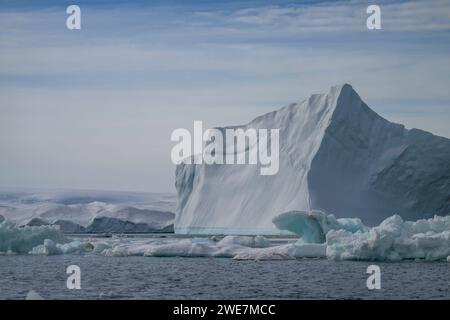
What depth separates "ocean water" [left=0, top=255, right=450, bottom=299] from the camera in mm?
13883

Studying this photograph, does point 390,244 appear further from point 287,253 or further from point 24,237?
point 24,237

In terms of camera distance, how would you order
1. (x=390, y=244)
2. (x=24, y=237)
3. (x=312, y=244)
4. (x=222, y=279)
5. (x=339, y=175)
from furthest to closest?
(x=339, y=175)
(x=24, y=237)
(x=312, y=244)
(x=390, y=244)
(x=222, y=279)

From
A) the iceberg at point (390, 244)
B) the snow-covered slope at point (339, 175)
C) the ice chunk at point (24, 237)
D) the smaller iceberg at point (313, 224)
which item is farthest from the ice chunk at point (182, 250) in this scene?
the snow-covered slope at point (339, 175)

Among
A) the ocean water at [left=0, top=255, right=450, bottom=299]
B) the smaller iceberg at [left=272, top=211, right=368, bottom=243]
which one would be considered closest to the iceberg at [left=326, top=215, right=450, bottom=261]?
the ocean water at [left=0, top=255, right=450, bottom=299]

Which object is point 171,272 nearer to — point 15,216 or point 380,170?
point 380,170

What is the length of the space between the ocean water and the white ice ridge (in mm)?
523

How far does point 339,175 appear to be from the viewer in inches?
1353

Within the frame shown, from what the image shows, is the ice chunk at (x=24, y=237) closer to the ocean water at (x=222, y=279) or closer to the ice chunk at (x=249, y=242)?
the ocean water at (x=222, y=279)

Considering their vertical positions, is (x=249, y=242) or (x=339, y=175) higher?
(x=339, y=175)

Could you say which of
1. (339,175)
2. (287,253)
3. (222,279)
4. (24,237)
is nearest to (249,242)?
(287,253)

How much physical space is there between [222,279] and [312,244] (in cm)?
671

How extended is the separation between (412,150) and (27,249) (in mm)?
17485

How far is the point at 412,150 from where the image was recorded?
34.2m
